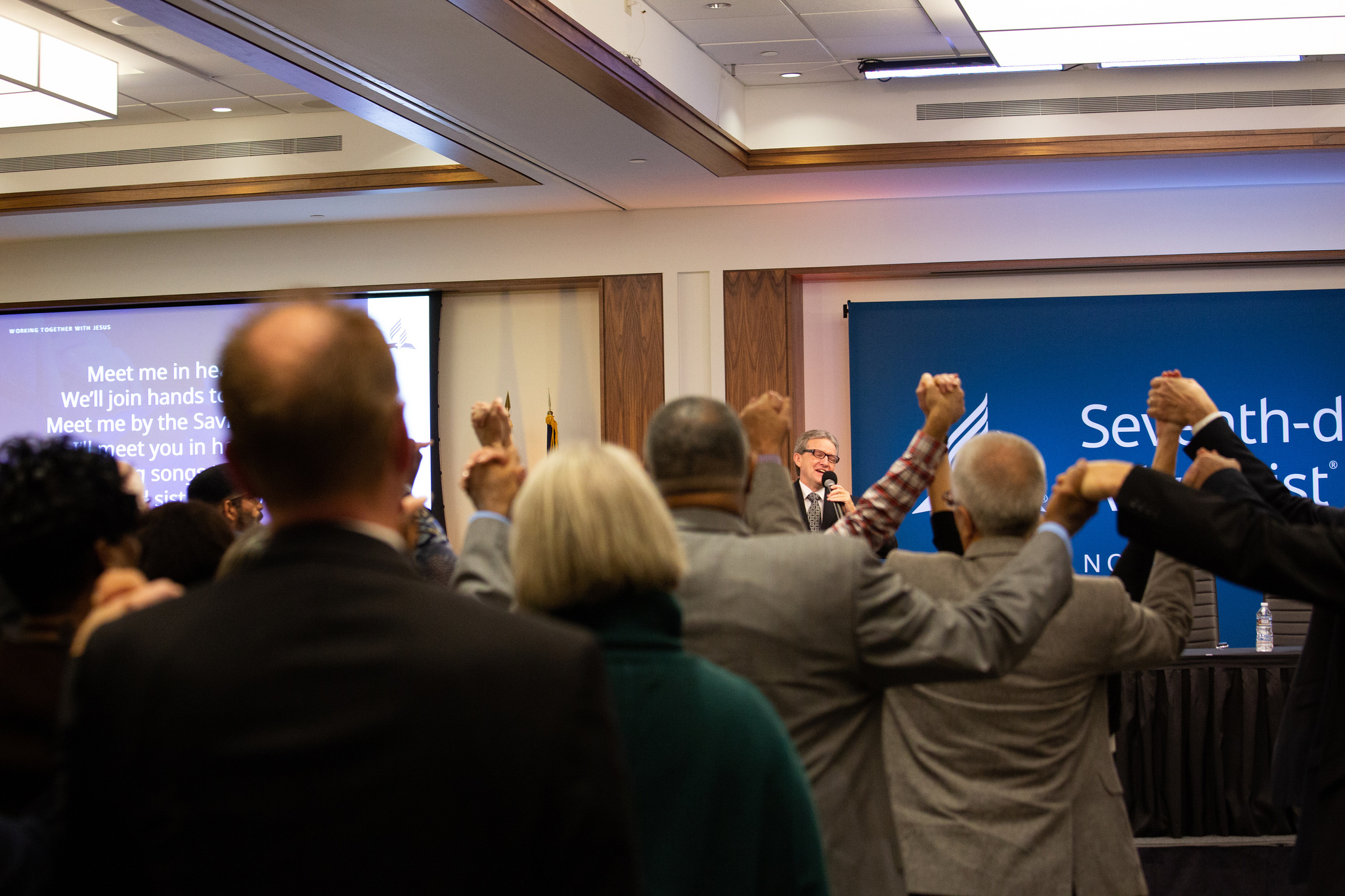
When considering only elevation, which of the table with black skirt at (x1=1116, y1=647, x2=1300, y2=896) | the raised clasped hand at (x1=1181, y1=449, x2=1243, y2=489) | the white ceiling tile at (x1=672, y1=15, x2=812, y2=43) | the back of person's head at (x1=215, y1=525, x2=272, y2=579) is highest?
the white ceiling tile at (x1=672, y1=15, x2=812, y2=43)

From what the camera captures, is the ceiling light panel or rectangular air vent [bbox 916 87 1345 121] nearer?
the ceiling light panel

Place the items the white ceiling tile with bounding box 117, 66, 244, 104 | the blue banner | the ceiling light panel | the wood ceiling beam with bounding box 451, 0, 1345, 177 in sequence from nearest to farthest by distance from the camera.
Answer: the ceiling light panel < the wood ceiling beam with bounding box 451, 0, 1345, 177 < the white ceiling tile with bounding box 117, 66, 244, 104 < the blue banner

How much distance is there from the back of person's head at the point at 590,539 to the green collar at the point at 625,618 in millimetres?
12

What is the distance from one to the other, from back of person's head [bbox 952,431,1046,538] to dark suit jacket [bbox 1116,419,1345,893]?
323 mm

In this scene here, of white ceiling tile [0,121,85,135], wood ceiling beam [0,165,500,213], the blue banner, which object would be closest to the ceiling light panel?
the blue banner

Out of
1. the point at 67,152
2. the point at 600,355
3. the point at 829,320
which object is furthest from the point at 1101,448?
the point at 67,152

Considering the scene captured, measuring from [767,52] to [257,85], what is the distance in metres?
2.75

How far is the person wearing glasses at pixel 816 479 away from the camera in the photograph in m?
6.14

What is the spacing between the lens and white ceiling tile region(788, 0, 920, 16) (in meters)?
5.61

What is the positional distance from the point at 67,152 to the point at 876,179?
16.1 feet

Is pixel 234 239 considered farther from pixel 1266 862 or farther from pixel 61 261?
pixel 1266 862

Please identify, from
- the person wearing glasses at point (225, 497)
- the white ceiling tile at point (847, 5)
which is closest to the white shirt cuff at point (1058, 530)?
the person wearing glasses at point (225, 497)

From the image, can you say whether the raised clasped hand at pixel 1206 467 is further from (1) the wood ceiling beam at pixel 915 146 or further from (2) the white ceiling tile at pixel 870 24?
(2) the white ceiling tile at pixel 870 24

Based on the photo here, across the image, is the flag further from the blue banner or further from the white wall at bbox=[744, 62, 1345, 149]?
the white wall at bbox=[744, 62, 1345, 149]
